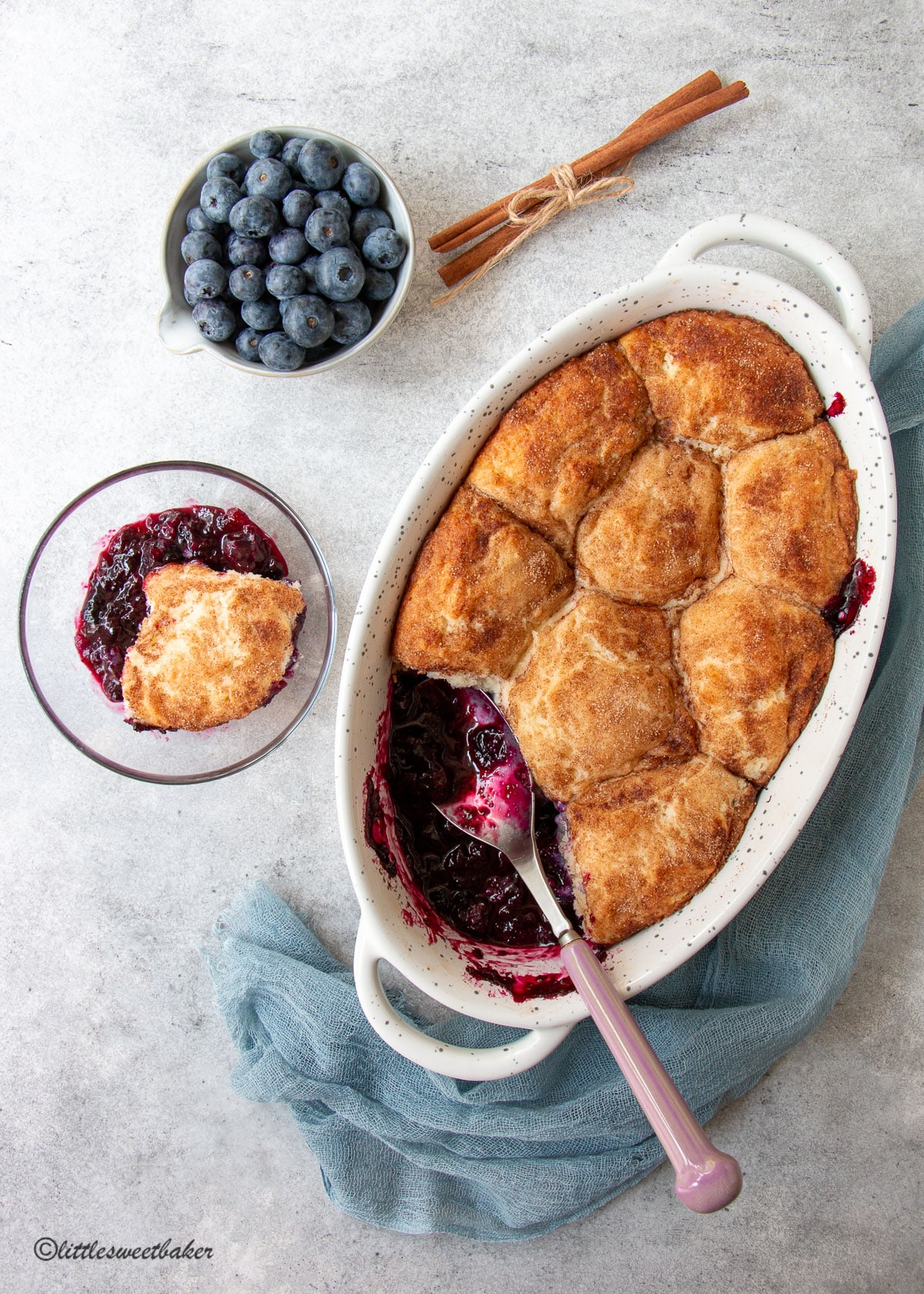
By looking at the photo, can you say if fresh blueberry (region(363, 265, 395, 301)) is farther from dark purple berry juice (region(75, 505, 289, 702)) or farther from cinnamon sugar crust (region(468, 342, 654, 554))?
dark purple berry juice (region(75, 505, 289, 702))

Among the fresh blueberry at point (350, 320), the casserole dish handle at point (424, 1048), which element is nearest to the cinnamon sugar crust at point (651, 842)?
the casserole dish handle at point (424, 1048)

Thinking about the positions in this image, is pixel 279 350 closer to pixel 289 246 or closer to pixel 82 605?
pixel 289 246

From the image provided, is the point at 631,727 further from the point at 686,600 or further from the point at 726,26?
the point at 726,26

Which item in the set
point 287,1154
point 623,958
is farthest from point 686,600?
point 287,1154

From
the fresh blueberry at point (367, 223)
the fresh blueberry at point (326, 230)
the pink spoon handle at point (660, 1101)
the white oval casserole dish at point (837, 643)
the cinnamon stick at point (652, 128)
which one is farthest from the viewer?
the cinnamon stick at point (652, 128)

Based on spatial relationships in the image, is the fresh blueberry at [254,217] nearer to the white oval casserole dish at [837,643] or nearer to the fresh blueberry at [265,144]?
the fresh blueberry at [265,144]

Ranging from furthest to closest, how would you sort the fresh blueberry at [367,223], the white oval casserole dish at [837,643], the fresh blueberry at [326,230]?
the fresh blueberry at [367,223] → the fresh blueberry at [326,230] → the white oval casserole dish at [837,643]

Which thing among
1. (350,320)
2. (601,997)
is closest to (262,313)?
(350,320)
